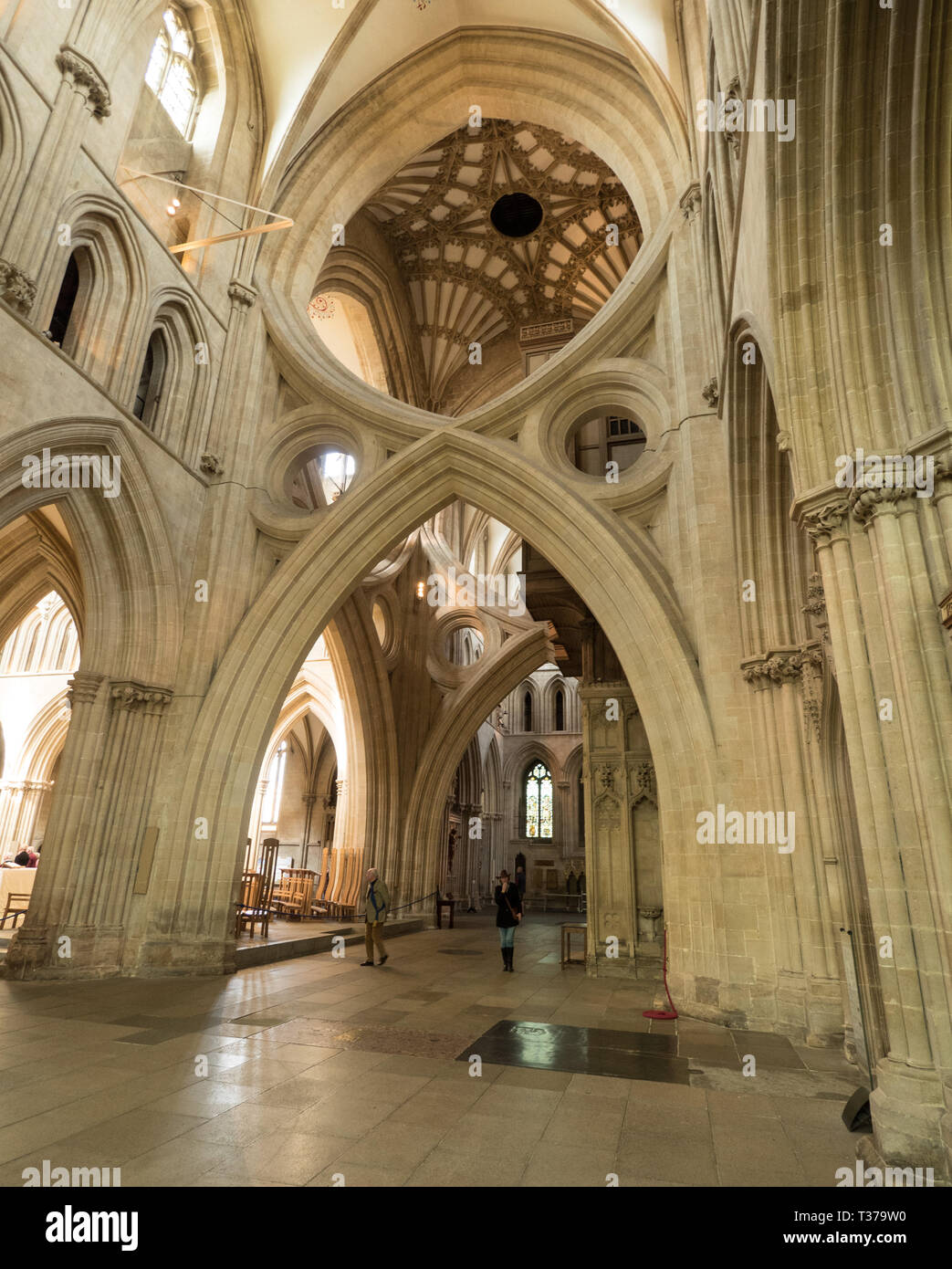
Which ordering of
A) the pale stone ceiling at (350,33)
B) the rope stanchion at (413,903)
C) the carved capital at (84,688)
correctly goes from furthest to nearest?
the rope stanchion at (413,903)
the pale stone ceiling at (350,33)
the carved capital at (84,688)

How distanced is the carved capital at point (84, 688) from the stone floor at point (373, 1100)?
3581 mm

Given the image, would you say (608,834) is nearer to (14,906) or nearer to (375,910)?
(375,910)

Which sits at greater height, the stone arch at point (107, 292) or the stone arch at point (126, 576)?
the stone arch at point (107, 292)

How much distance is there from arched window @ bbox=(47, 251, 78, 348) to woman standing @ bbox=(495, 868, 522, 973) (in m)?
9.47

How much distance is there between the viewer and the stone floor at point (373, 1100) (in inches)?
132

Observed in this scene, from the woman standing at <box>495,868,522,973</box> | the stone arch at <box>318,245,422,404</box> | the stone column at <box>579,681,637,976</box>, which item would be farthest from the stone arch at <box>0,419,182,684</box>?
the stone arch at <box>318,245,422,404</box>

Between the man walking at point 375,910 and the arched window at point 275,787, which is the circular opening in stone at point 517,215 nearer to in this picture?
the man walking at point 375,910

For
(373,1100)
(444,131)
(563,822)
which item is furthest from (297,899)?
(563,822)

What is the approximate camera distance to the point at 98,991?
784 cm

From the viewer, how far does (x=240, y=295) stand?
12344mm

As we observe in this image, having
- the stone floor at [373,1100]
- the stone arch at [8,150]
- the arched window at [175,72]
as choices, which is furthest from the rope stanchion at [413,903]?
the arched window at [175,72]

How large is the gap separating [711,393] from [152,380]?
26.8 ft
